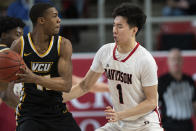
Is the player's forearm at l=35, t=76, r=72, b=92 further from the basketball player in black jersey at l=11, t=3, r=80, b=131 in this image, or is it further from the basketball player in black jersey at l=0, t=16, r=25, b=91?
the basketball player in black jersey at l=0, t=16, r=25, b=91

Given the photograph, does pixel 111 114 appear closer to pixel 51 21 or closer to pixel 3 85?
pixel 51 21

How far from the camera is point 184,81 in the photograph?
27.7 ft

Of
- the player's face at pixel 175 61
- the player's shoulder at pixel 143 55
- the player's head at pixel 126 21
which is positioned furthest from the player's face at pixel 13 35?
the player's face at pixel 175 61

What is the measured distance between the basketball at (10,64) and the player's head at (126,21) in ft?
3.46

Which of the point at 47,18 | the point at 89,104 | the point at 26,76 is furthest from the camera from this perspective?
the point at 89,104

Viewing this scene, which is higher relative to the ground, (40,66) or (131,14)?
(131,14)

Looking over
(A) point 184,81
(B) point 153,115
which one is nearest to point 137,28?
(B) point 153,115

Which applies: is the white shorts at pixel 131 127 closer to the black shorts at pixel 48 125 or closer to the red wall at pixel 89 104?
the black shorts at pixel 48 125

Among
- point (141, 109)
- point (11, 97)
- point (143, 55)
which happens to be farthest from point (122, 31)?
point (11, 97)

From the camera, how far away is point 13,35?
5535 mm

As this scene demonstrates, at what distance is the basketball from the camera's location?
174 inches

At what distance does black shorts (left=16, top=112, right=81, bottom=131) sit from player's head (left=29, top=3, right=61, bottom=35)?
90cm

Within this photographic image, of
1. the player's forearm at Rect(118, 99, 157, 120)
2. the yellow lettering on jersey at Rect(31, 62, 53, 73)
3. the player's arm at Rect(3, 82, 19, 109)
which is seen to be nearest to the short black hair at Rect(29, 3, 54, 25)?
the yellow lettering on jersey at Rect(31, 62, 53, 73)

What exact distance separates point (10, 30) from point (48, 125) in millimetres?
1388
